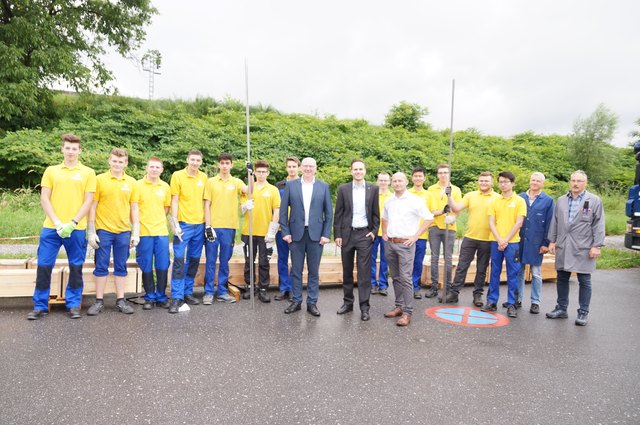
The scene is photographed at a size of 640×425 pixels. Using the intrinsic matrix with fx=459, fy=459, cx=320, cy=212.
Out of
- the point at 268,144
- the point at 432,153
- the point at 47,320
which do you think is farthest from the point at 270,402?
the point at 432,153

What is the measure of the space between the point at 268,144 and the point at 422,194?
12201mm

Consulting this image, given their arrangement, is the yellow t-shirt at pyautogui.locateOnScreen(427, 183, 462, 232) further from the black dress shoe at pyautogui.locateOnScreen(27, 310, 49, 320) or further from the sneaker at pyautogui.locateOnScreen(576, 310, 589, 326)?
the black dress shoe at pyautogui.locateOnScreen(27, 310, 49, 320)

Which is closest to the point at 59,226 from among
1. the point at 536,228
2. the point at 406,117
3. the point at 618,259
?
the point at 536,228

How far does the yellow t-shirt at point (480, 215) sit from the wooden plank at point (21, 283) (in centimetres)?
568

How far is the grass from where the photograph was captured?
10328mm

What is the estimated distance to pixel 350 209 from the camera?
5.97 metres

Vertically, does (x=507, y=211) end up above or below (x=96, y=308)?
above

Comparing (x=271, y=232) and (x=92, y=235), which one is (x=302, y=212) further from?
(x=92, y=235)

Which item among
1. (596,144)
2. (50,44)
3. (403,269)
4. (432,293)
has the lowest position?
(432,293)

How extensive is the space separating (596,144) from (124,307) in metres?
23.9

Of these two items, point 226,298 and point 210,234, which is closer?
point 210,234

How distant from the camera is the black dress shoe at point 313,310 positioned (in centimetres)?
588

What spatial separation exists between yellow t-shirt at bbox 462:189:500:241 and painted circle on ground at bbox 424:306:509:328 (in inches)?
41.6

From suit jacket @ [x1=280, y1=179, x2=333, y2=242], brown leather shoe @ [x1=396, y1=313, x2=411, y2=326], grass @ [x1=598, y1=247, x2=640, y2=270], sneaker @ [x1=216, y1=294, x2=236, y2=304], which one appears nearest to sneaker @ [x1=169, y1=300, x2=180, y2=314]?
sneaker @ [x1=216, y1=294, x2=236, y2=304]
